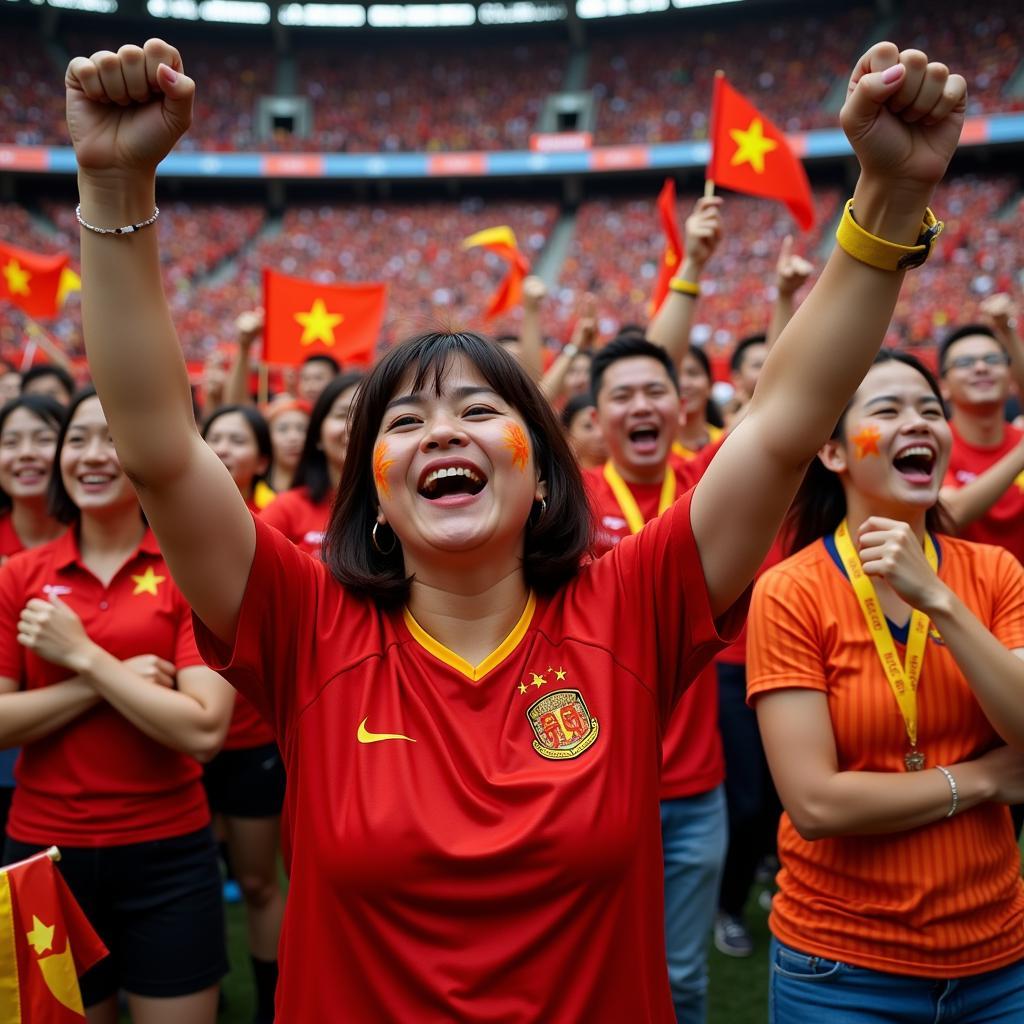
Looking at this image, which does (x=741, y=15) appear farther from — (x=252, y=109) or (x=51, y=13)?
(x=51, y=13)

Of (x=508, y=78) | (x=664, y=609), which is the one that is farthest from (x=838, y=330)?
(x=508, y=78)

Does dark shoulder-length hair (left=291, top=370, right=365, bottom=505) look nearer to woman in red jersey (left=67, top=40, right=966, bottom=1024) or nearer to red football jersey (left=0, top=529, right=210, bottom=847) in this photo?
red football jersey (left=0, top=529, right=210, bottom=847)

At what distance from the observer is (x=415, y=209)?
29156 mm

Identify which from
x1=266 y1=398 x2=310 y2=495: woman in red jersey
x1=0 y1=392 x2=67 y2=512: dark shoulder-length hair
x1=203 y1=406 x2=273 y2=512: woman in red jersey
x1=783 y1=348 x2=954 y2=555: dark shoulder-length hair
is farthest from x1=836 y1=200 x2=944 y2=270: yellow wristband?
x1=266 y1=398 x2=310 y2=495: woman in red jersey

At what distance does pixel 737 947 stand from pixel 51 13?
33736 mm

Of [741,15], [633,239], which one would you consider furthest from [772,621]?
[741,15]

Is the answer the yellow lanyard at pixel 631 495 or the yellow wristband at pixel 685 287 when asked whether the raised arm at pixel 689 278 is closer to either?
the yellow wristband at pixel 685 287

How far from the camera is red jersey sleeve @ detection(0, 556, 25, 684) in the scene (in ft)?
8.16

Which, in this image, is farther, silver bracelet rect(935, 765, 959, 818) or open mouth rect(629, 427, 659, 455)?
open mouth rect(629, 427, 659, 455)

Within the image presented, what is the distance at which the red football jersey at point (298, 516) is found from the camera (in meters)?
3.67

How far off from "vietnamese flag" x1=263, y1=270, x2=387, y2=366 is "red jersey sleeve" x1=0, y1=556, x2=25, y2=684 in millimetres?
4312

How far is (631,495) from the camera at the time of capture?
3.35m

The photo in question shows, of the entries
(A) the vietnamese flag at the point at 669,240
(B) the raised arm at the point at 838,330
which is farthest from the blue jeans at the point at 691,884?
(A) the vietnamese flag at the point at 669,240

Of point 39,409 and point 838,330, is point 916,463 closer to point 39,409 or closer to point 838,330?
point 838,330
